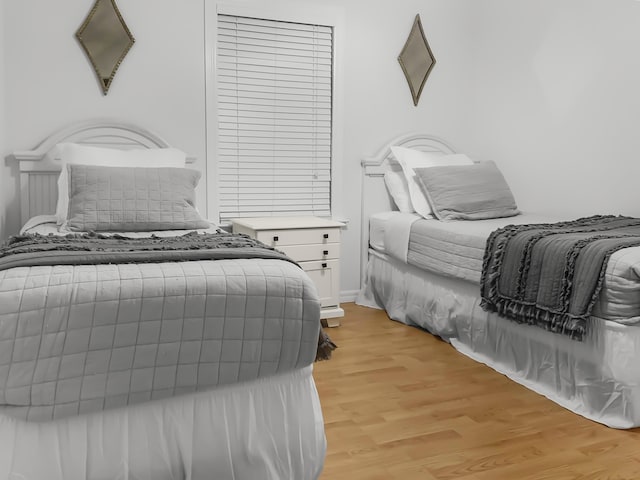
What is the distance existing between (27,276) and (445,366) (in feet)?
6.71

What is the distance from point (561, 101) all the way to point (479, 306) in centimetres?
160

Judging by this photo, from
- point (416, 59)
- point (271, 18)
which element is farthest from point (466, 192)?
point (271, 18)

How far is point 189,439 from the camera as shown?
171 centimetres

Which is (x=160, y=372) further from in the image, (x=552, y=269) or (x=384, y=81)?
(x=384, y=81)

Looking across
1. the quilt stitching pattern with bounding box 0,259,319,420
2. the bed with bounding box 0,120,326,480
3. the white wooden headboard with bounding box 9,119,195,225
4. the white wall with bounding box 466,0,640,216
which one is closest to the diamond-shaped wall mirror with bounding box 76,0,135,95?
the white wooden headboard with bounding box 9,119,195,225

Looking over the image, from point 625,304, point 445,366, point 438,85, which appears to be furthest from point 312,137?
point 625,304

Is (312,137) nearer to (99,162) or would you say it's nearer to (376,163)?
(376,163)

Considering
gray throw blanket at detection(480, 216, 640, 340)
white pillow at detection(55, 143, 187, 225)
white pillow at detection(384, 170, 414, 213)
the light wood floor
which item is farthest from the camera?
white pillow at detection(384, 170, 414, 213)

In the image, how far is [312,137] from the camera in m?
4.04

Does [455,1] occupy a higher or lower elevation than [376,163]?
higher

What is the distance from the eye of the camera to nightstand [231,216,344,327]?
11.5 ft

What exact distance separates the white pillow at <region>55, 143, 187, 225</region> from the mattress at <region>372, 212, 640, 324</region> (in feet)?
4.71

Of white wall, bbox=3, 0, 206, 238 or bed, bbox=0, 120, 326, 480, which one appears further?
white wall, bbox=3, 0, 206, 238

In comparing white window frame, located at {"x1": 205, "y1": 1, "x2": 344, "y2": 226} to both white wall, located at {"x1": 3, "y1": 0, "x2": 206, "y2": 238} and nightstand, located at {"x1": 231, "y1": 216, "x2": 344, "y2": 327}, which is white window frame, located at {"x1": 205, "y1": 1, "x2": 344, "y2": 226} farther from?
nightstand, located at {"x1": 231, "y1": 216, "x2": 344, "y2": 327}
